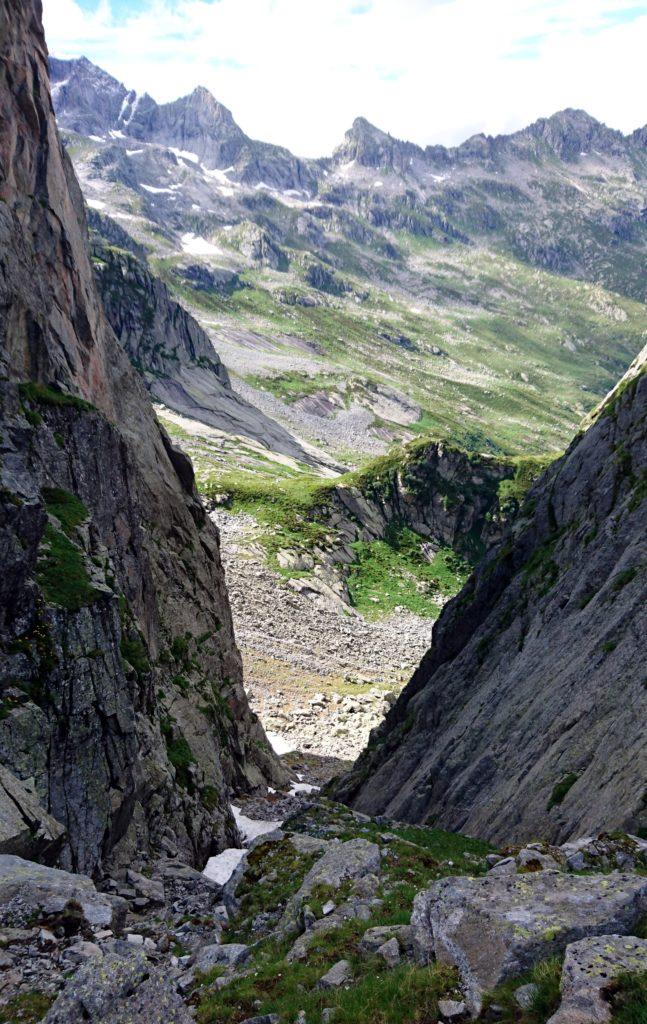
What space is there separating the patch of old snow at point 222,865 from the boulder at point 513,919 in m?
17.1

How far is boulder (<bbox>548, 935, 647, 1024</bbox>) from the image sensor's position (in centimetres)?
753

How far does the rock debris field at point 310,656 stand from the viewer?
60.3 m

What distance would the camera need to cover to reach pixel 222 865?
2791cm

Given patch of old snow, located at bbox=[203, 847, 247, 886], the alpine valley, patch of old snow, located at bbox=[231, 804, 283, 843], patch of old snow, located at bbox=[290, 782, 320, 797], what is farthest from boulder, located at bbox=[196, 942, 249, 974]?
patch of old snow, located at bbox=[290, 782, 320, 797]

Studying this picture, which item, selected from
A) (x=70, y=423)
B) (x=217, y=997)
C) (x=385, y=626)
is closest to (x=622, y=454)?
(x=70, y=423)

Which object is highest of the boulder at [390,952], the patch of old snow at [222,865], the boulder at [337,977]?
the boulder at [390,952]

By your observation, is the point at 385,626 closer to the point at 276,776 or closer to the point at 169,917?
the point at 276,776

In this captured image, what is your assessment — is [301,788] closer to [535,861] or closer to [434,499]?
[535,861]

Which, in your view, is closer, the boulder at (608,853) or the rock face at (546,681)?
Answer: the boulder at (608,853)

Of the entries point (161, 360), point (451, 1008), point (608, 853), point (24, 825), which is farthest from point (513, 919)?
point (161, 360)

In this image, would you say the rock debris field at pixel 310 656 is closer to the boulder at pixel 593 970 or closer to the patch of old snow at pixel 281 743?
the patch of old snow at pixel 281 743

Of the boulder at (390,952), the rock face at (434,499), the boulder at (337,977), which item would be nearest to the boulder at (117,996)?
the boulder at (337,977)

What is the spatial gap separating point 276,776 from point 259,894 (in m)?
27.6

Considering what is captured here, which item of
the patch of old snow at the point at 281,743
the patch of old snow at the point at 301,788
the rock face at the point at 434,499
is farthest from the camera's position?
the rock face at the point at 434,499
